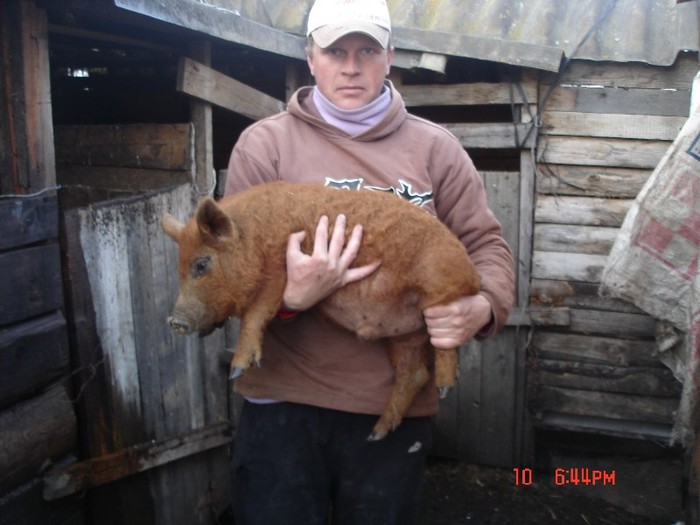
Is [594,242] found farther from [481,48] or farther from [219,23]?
[219,23]

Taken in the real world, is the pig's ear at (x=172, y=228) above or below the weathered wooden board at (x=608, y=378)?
above

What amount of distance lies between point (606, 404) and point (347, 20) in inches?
169

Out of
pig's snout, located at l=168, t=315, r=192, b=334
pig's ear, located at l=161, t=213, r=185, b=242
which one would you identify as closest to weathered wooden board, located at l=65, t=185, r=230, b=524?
pig's ear, located at l=161, t=213, r=185, b=242

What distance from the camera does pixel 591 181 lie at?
5.12 meters

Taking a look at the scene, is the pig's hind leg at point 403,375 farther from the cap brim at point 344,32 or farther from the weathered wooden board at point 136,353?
the weathered wooden board at point 136,353

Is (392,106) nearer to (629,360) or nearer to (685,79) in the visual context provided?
(685,79)

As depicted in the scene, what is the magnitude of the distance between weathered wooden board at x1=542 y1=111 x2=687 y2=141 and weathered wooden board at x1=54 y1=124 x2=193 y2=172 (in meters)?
2.81

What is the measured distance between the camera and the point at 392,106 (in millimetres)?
2471

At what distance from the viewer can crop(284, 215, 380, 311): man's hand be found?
216 cm

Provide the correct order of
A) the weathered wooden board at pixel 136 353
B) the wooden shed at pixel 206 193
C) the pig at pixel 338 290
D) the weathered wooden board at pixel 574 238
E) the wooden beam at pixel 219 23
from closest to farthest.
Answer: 1. the pig at pixel 338 290
2. the wooden shed at pixel 206 193
3. the wooden beam at pixel 219 23
4. the weathered wooden board at pixel 136 353
5. the weathered wooden board at pixel 574 238

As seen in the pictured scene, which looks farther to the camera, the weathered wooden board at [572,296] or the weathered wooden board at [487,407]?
the weathered wooden board at [487,407]
